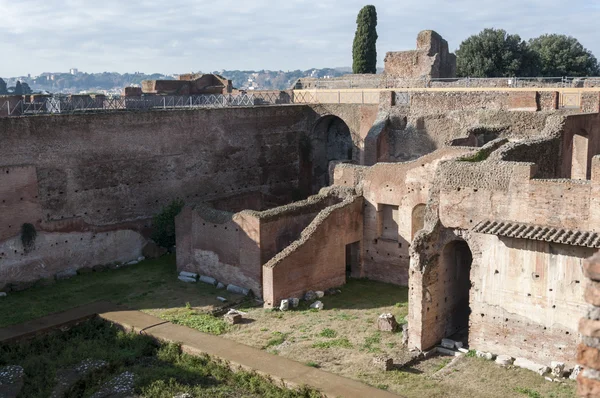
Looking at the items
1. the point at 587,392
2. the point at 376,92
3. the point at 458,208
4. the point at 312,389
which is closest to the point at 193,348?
the point at 312,389

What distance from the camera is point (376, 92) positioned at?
25969 millimetres

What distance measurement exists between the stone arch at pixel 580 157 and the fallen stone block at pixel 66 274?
14.4m

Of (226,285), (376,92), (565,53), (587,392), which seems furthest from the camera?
(565,53)

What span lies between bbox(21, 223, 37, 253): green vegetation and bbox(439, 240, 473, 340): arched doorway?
1114cm

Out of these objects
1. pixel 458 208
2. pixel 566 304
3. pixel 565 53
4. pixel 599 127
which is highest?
pixel 565 53

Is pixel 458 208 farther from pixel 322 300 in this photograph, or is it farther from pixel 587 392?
pixel 587 392

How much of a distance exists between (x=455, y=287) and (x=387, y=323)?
162 centimetres

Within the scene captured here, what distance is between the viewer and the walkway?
11281 mm

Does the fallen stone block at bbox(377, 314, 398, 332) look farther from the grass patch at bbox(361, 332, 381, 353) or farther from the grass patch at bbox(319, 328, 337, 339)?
the grass patch at bbox(319, 328, 337, 339)

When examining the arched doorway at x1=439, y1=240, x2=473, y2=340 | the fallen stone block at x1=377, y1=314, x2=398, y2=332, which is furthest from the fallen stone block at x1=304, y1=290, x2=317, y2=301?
the arched doorway at x1=439, y1=240, x2=473, y2=340

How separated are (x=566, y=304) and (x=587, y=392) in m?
8.28

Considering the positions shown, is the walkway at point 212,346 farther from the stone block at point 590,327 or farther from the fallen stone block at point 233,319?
the stone block at point 590,327

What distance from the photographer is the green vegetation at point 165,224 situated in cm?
2003

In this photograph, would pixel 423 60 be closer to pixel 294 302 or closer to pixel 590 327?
pixel 294 302
